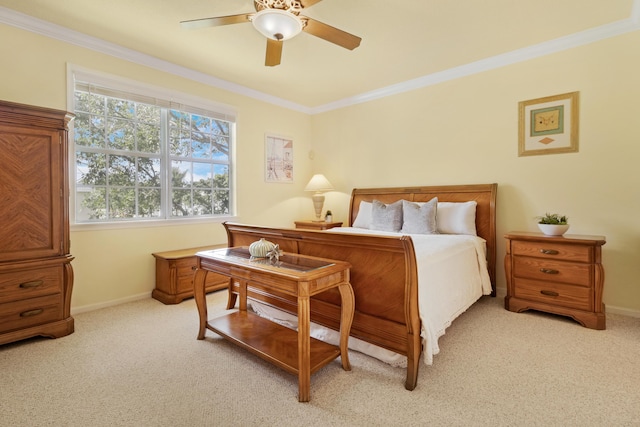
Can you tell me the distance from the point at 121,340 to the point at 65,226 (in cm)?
106

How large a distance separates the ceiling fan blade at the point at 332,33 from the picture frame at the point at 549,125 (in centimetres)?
219

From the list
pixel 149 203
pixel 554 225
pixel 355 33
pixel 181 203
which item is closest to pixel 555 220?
pixel 554 225

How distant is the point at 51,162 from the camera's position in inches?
98.7

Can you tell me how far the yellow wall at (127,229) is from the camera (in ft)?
9.09

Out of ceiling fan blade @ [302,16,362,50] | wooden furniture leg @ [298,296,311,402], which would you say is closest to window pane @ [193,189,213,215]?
ceiling fan blade @ [302,16,362,50]

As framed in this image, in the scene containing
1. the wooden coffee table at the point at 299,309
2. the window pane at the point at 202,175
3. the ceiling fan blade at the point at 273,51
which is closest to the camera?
the wooden coffee table at the point at 299,309

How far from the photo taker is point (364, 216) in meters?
4.23

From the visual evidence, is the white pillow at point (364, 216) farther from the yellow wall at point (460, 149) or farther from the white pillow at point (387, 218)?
the yellow wall at point (460, 149)

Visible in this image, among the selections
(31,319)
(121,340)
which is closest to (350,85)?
(121,340)

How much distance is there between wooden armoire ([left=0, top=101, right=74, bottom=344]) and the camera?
231cm

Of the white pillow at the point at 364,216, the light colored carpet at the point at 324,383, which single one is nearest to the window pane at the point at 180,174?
the light colored carpet at the point at 324,383

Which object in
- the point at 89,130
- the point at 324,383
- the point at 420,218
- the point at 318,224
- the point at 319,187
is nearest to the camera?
the point at 324,383

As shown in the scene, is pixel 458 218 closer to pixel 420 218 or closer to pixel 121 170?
pixel 420 218

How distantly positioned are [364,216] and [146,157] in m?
2.78
